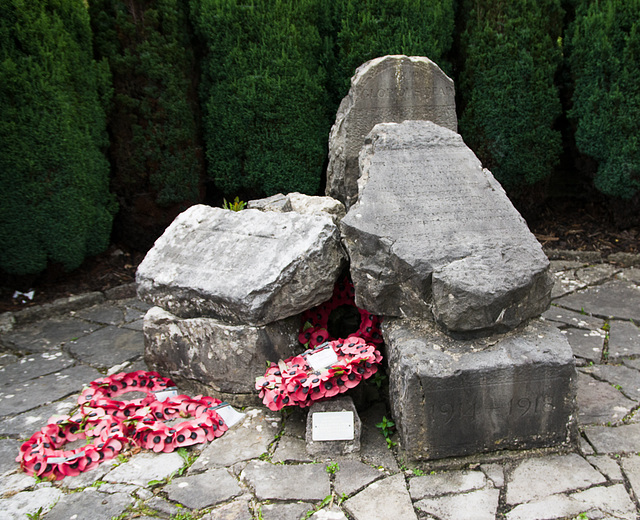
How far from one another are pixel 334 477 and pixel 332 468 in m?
0.06

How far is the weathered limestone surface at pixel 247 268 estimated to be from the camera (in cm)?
320

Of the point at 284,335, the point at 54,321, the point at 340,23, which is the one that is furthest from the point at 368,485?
the point at 340,23

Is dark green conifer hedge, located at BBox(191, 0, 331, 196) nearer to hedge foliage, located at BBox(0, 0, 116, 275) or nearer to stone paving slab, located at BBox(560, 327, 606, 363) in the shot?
hedge foliage, located at BBox(0, 0, 116, 275)

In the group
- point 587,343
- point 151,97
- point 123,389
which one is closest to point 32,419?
point 123,389

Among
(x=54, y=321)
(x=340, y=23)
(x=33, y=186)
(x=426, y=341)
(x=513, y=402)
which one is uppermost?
(x=340, y=23)

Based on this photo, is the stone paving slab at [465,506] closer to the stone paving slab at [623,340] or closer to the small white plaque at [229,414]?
the small white plaque at [229,414]

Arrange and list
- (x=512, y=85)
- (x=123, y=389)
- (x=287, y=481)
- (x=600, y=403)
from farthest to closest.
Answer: (x=512, y=85), (x=123, y=389), (x=600, y=403), (x=287, y=481)

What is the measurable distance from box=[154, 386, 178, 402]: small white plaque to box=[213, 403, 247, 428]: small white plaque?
1.09 ft

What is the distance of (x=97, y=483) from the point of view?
272cm

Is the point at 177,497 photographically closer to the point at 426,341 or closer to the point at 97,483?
the point at 97,483

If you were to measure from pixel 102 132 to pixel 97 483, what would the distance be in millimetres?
3512

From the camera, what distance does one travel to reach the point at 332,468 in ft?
9.02

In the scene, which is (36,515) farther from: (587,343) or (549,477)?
(587,343)

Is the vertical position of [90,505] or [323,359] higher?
[323,359]
